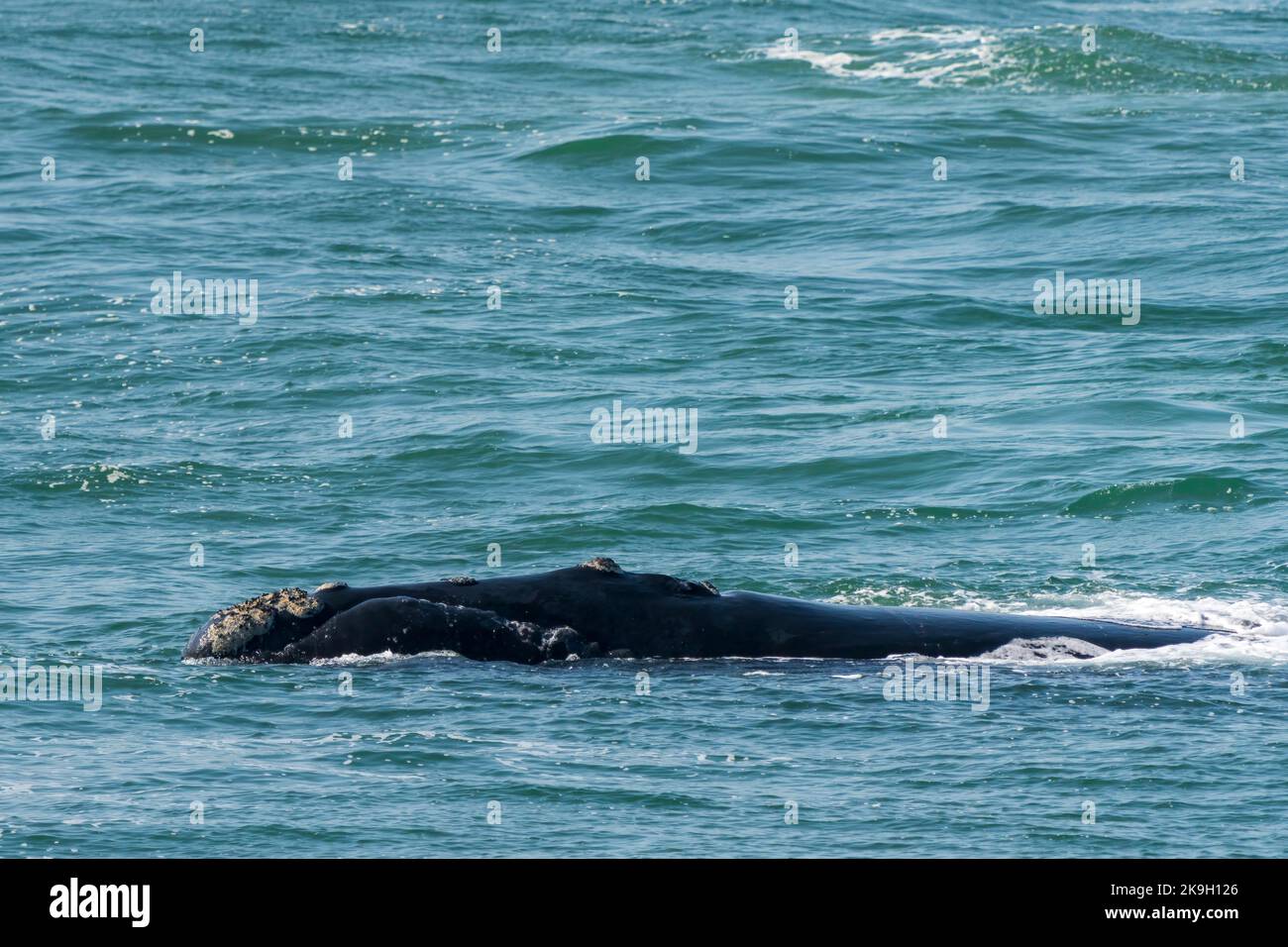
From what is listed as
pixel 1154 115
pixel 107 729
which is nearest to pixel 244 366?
pixel 107 729

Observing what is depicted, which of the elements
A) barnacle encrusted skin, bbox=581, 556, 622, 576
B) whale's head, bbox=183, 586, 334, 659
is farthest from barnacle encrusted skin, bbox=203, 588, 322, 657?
barnacle encrusted skin, bbox=581, 556, 622, 576

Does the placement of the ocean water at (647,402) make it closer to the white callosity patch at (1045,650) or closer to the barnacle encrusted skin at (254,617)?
the white callosity patch at (1045,650)

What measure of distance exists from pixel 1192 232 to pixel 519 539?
72.1ft

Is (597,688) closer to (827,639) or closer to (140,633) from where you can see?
(827,639)

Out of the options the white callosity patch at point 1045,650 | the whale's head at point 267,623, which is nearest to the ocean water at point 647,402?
the white callosity patch at point 1045,650

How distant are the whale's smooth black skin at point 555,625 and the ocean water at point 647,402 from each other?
27 centimetres

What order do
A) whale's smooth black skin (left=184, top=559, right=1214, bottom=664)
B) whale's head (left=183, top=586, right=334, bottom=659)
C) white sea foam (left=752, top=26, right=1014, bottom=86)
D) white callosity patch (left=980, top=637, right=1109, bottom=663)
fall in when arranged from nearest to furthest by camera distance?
whale's smooth black skin (left=184, top=559, right=1214, bottom=664), whale's head (left=183, top=586, right=334, bottom=659), white callosity patch (left=980, top=637, right=1109, bottom=663), white sea foam (left=752, top=26, right=1014, bottom=86)

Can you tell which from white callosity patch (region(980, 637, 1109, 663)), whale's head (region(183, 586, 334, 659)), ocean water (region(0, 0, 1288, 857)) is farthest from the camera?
white callosity patch (region(980, 637, 1109, 663))

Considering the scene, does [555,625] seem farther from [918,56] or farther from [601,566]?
[918,56]

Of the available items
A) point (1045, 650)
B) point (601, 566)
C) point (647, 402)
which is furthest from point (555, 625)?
point (647, 402)

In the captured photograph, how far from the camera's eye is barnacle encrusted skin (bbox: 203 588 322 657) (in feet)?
58.1

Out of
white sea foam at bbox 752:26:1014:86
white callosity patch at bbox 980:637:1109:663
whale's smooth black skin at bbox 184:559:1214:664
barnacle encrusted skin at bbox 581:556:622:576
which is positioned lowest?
white callosity patch at bbox 980:637:1109:663

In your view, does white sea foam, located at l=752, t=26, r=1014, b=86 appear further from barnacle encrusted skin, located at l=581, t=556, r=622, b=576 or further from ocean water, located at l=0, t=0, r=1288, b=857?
barnacle encrusted skin, located at l=581, t=556, r=622, b=576

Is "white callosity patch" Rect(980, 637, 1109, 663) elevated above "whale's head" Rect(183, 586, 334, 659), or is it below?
below
